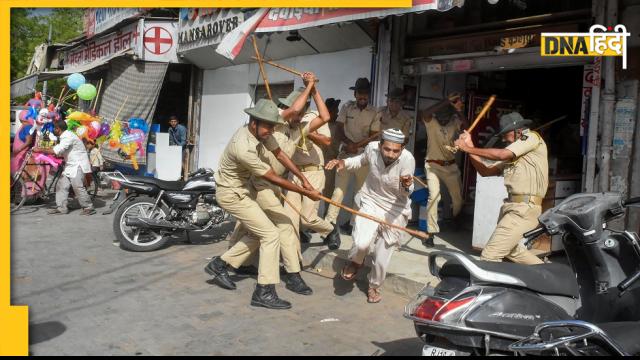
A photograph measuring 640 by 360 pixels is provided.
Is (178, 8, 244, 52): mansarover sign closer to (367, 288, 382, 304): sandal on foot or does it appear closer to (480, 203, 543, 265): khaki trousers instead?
(367, 288, 382, 304): sandal on foot

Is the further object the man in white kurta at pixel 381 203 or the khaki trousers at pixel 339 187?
the khaki trousers at pixel 339 187

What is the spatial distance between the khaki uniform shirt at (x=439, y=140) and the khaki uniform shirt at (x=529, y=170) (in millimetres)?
2225

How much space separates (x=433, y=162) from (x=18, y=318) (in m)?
4.99

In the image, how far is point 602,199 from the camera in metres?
3.04

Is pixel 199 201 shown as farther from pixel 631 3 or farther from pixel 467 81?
pixel 631 3

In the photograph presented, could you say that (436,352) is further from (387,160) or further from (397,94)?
(397,94)

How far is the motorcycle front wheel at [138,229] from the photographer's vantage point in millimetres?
6895

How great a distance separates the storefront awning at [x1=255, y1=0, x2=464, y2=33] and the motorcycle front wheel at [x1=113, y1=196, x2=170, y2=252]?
3.14m

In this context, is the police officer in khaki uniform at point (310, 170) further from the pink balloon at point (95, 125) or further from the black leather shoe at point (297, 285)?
the pink balloon at point (95, 125)

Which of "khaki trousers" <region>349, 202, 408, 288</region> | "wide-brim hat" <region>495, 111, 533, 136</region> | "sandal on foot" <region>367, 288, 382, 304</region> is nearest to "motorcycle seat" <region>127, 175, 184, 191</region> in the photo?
"khaki trousers" <region>349, 202, 408, 288</region>

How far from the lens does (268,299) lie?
496 centimetres

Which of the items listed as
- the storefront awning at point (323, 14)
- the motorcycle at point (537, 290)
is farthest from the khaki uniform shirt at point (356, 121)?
the motorcycle at point (537, 290)

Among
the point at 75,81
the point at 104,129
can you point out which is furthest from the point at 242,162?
the point at 75,81

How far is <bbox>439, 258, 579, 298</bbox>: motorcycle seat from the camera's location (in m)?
2.77
